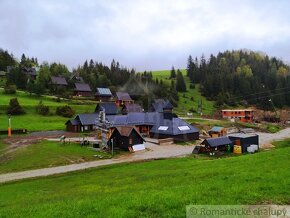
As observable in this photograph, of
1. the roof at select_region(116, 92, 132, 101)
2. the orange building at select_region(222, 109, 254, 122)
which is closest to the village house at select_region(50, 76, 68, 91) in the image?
the roof at select_region(116, 92, 132, 101)

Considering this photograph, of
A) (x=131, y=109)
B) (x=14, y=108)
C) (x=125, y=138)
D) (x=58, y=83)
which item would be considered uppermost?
(x=58, y=83)

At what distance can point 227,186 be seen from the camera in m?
14.3

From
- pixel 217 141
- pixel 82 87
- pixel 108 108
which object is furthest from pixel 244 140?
pixel 82 87

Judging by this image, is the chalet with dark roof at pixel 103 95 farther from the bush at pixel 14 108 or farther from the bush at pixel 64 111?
the bush at pixel 14 108

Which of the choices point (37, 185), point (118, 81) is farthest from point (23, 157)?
point (118, 81)

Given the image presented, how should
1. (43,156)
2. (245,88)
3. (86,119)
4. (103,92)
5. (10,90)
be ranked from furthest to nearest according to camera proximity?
(245,88), (103,92), (10,90), (86,119), (43,156)

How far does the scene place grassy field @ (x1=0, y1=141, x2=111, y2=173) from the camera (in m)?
41.9

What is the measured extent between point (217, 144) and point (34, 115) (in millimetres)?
50503

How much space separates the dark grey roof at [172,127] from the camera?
6881 cm

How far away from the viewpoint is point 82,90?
388 feet

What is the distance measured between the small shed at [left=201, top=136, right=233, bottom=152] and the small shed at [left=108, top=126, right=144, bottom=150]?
11.6 m

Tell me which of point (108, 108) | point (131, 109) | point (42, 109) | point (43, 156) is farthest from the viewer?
point (131, 109)

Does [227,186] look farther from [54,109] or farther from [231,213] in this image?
[54,109]

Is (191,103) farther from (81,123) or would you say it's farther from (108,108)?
(81,123)
